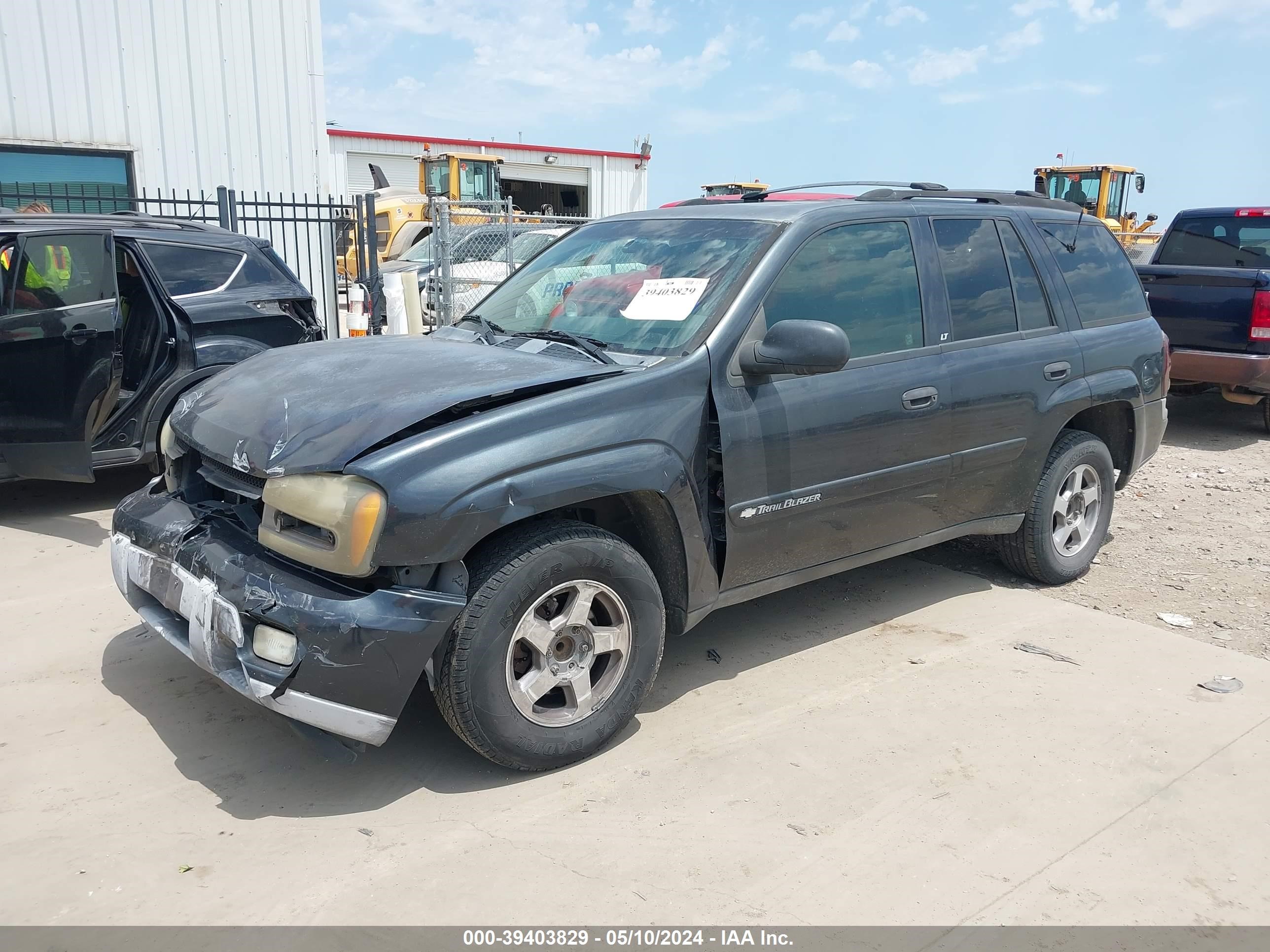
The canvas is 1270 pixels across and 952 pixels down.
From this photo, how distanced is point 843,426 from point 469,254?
36.6 ft

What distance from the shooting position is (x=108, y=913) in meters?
2.58

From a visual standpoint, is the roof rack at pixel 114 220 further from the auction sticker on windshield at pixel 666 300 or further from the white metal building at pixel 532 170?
the white metal building at pixel 532 170

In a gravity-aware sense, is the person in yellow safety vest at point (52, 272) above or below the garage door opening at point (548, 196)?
below

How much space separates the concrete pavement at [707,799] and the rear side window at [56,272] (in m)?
2.15

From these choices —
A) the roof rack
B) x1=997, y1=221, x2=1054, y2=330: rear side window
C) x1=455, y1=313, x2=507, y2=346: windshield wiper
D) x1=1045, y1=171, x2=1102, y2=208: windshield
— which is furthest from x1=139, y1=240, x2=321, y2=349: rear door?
x1=1045, y1=171, x2=1102, y2=208: windshield

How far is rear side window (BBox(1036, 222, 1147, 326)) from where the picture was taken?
16.4 ft

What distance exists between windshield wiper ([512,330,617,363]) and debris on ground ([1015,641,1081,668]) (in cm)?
233

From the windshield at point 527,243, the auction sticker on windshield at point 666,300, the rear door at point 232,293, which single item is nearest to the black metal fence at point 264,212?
the windshield at point 527,243

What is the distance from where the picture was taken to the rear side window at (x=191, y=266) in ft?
20.7

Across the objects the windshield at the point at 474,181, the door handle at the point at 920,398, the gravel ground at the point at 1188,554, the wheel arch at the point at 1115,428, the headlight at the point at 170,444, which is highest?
the windshield at the point at 474,181

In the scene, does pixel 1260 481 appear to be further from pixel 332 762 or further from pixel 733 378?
pixel 332 762
